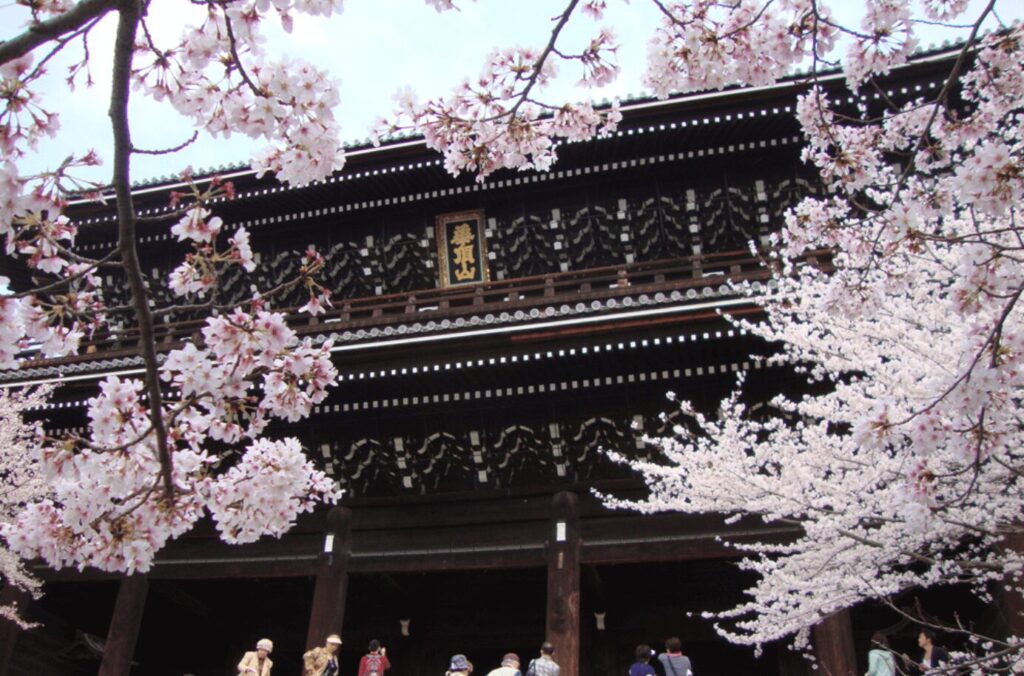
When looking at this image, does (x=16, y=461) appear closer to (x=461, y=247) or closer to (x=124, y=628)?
(x=124, y=628)

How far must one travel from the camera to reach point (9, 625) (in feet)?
39.7

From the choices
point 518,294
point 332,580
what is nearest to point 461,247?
point 518,294

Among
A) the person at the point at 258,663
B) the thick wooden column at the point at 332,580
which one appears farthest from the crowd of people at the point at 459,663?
the thick wooden column at the point at 332,580

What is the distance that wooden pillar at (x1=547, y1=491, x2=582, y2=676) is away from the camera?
10.1m

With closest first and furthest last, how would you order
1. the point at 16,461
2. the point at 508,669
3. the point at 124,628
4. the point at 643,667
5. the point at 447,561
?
1. the point at 508,669
2. the point at 643,667
3. the point at 447,561
4. the point at 124,628
5. the point at 16,461

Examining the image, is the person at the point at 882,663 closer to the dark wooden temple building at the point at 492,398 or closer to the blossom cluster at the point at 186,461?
the dark wooden temple building at the point at 492,398

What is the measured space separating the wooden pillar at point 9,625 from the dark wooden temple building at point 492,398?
0.05m

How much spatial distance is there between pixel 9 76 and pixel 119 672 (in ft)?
30.2

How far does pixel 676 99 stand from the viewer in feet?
37.2

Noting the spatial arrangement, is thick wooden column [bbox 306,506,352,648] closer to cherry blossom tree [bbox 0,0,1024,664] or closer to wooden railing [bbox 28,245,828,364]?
wooden railing [bbox 28,245,828,364]

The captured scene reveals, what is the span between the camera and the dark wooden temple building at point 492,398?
1047 centimetres

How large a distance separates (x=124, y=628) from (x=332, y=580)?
2.55m

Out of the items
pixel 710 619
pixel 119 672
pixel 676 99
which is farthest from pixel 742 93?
pixel 119 672

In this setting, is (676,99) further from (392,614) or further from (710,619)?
(392,614)
